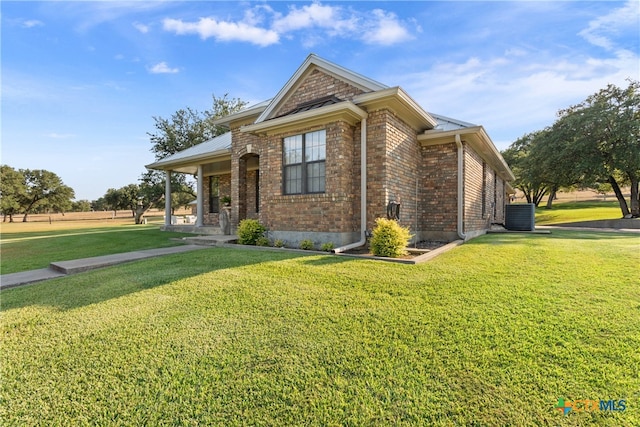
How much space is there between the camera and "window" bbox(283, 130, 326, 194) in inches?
301

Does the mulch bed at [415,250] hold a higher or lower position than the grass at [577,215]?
lower

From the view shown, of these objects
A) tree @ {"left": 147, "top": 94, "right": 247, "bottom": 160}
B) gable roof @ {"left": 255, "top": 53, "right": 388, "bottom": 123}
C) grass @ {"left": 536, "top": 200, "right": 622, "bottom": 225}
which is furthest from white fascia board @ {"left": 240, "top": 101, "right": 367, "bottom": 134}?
grass @ {"left": 536, "top": 200, "right": 622, "bottom": 225}

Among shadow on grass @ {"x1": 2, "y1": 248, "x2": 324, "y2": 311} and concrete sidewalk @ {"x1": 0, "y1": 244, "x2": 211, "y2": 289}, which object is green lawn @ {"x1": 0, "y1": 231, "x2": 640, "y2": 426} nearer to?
shadow on grass @ {"x1": 2, "y1": 248, "x2": 324, "y2": 311}

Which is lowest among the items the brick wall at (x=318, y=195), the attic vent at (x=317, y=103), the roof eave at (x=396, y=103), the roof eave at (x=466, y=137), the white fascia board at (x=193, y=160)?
the brick wall at (x=318, y=195)

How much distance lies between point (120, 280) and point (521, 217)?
14158 millimetres

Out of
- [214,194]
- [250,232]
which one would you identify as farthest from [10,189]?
[250,232]

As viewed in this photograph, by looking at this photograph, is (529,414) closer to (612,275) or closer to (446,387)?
(446,387)

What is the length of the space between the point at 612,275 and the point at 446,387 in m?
4.20

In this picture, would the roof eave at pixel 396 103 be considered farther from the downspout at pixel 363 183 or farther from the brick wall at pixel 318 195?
the brick wall at pixel 318 195

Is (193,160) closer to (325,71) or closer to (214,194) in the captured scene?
(214,194)

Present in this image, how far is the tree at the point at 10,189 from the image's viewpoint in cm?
4003

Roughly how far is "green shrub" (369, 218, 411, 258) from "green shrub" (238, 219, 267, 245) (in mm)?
3849

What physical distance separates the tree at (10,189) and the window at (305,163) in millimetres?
54127

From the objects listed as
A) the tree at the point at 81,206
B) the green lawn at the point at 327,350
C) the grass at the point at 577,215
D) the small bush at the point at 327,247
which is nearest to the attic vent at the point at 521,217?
the green lawn at the point at 327,350
